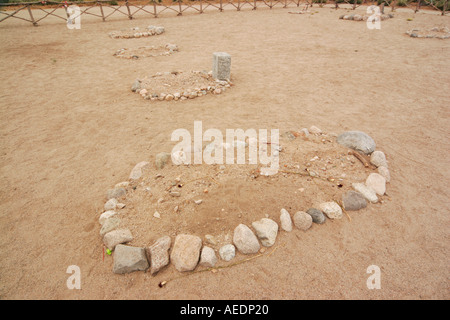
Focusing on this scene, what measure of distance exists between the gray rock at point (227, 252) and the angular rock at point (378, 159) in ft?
9.84

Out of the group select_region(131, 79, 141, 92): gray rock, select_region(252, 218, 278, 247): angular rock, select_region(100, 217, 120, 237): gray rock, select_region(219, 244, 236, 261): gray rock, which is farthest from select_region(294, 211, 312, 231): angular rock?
select_region(131, 79, 141, 92): gray rock

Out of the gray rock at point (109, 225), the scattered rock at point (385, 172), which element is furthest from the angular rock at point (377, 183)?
the gray rock at point (109, 225)

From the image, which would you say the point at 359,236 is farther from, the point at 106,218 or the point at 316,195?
the point at 106,218

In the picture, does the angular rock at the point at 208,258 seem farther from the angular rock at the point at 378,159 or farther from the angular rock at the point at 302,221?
the angular rock at the point at 378,159

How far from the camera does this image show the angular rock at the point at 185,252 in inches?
111

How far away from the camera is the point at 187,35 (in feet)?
42.8

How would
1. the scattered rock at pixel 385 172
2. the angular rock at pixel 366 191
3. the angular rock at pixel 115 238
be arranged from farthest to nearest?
1. the scattered rock at pixel 385 172
2. the angular rock at pixel 366 191
3. the angular rock at pixel 115 238

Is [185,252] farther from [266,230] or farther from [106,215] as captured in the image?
[106,215]

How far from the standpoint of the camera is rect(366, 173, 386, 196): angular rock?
381 centimetres

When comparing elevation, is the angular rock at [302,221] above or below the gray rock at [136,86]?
below

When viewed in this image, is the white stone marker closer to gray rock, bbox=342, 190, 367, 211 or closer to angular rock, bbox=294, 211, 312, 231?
gray rock, bbox=342, 190, 367, 211

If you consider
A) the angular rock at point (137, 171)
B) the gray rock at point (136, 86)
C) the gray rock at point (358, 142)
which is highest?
the gray rock at point (136, 86)

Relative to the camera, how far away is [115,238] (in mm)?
3102
